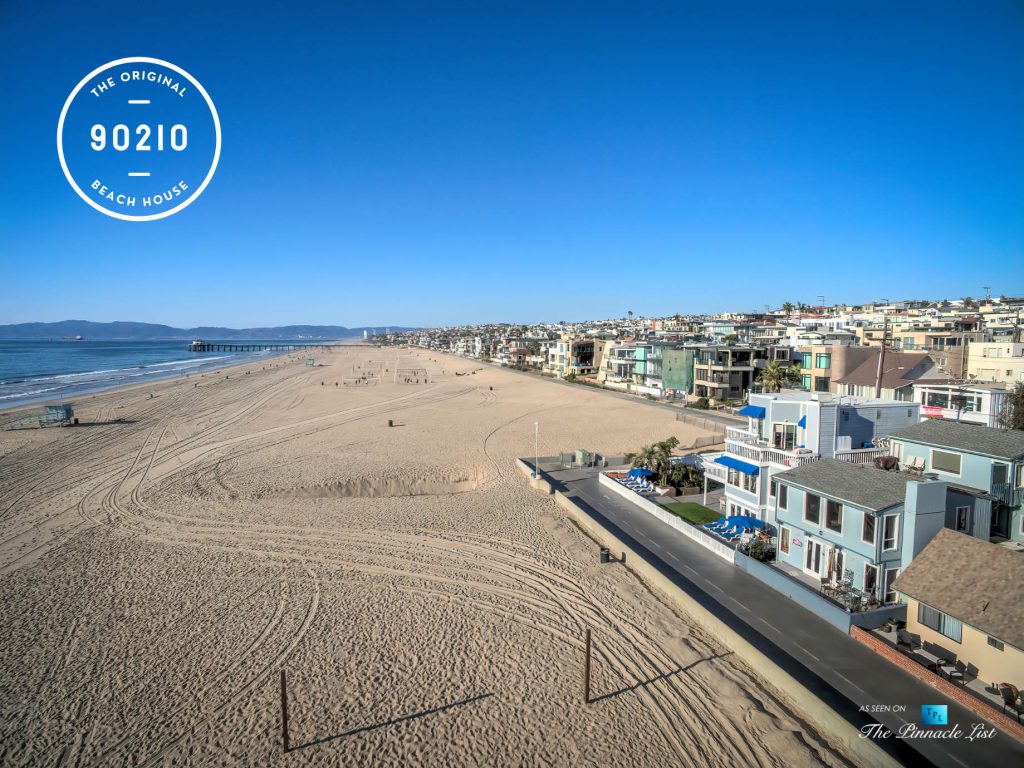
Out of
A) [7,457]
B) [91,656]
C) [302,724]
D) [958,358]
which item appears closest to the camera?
[302,724]

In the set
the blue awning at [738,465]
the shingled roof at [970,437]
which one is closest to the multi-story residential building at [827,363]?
the blue awning at [738,465]

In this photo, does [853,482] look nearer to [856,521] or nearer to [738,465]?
[856,521]

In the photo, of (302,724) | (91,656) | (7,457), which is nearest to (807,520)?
(302,724)

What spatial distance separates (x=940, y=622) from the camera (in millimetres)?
11117

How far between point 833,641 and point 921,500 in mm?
3737

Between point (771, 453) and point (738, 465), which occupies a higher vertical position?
point (771, 453)

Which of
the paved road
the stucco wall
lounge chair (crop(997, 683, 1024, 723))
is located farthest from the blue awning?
lounge chair (crop(997, 683, 1024, 723))

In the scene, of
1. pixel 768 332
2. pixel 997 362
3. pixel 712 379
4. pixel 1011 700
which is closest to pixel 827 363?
pixel 997 362

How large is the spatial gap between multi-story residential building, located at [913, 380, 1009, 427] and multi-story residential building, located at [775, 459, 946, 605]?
11044 millimetres

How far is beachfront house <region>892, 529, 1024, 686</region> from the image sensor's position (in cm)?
985

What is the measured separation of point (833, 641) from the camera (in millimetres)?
12016

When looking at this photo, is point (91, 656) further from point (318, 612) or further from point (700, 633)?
point (700, 633)

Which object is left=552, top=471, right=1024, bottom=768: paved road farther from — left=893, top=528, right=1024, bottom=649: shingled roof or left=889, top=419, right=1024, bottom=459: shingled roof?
left=889, top=419, right=1024, bottom=459: shingled roof

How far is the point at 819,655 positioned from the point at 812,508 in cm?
408
